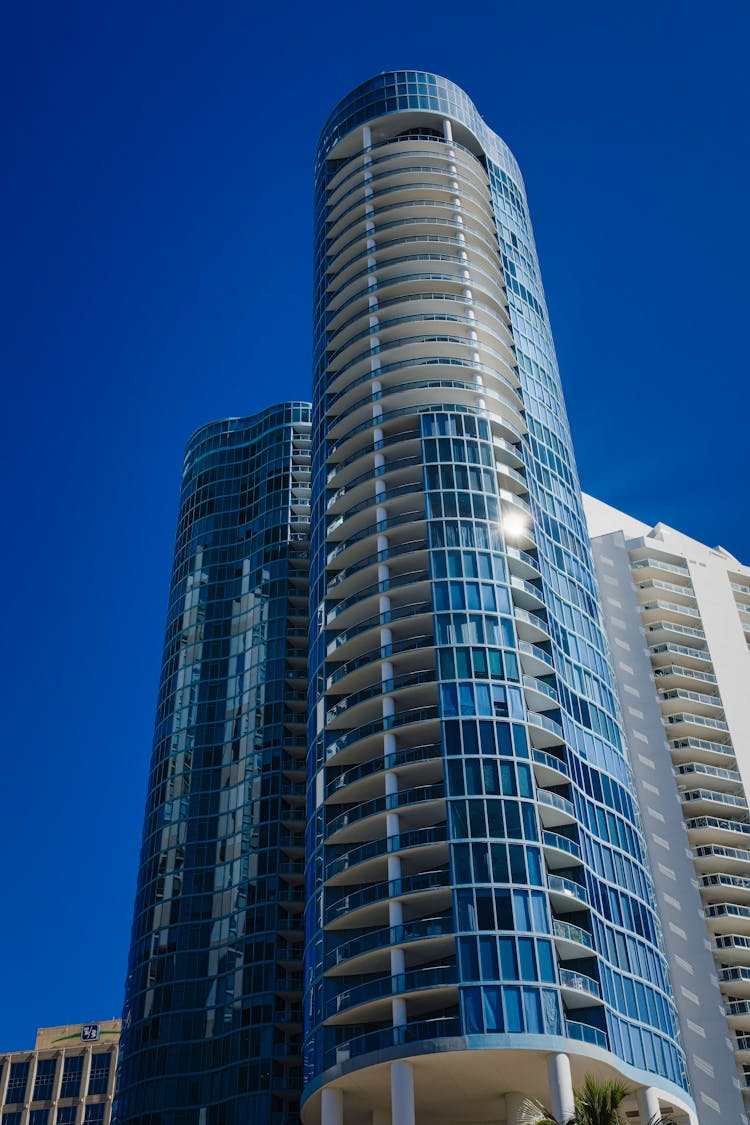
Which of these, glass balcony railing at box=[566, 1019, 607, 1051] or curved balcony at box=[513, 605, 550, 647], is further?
curved balcony at box=[513, 605, 550, 647]

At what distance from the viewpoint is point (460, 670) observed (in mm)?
67312

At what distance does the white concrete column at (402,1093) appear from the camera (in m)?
54.8

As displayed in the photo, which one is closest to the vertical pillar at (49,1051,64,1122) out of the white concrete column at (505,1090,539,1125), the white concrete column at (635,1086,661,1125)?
the white concrete column at (505,1090,539,1125)

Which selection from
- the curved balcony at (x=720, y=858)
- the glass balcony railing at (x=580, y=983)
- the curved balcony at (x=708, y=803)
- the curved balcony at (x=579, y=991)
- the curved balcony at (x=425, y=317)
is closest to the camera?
the curved balcony at (x=579, y=991)

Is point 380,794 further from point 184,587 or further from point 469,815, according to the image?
point 184,587

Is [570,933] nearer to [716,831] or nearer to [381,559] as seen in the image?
[381,559]

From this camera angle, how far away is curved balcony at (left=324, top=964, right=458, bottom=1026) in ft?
188

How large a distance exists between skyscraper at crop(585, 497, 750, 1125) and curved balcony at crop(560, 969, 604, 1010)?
21.9m

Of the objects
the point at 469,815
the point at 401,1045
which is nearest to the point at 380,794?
the point at 469,815

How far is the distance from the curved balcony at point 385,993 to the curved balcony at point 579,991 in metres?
5.28

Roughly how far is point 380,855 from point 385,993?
7184 millimetres

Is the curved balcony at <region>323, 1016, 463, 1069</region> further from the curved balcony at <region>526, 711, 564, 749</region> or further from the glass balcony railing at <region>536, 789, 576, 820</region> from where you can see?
the curved balcony at <region>526, 711, 564, 749</region>

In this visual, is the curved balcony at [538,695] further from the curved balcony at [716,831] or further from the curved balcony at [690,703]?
the curved balcony at [690,703]

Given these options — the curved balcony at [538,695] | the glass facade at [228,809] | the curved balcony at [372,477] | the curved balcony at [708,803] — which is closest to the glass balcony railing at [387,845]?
the curved balcony at [538,695]
